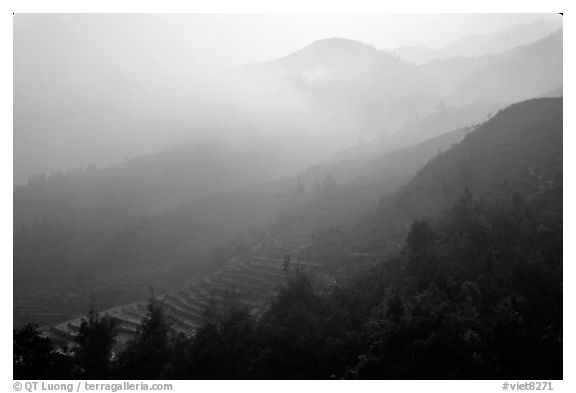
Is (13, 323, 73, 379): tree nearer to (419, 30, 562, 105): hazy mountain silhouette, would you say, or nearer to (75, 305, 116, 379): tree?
(75, 305, 116, 379): tree

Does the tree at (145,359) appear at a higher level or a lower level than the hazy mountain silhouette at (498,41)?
lower

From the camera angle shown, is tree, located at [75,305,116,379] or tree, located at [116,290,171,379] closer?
tree, located at [116,290,171,379]

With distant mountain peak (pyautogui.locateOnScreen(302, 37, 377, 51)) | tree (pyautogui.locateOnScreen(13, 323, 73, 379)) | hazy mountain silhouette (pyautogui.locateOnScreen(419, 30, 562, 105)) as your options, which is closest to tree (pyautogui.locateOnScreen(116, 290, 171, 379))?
tree (pyautogui.locateOnScreen(13, 323, 73, 379))

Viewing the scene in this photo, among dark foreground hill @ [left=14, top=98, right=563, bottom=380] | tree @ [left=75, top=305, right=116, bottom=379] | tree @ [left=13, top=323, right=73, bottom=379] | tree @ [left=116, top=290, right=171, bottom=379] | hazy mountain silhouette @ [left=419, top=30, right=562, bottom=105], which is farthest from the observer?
hazy mountain silhouette @ [left=419, top=30, right=562, bottom=105]

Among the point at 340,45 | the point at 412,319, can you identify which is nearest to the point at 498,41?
the point at 340,45

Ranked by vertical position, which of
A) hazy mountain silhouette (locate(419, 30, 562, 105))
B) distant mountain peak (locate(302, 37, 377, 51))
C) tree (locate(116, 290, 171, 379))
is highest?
distant mountain peak (locate(302, 37, 377, 51))

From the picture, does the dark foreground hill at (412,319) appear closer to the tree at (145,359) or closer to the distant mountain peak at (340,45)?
the tree at (145,359)

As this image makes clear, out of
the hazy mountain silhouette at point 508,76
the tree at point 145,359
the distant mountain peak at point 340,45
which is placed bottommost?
the tree at point 145,359

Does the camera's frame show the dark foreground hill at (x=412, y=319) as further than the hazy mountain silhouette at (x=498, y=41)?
No

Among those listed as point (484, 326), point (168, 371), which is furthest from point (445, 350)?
point (168, 371)

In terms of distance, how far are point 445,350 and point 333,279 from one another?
10.8 m

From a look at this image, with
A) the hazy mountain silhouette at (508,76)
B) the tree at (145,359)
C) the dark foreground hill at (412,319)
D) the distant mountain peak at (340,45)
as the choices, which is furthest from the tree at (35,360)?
the distant mountain peak at (340,45)

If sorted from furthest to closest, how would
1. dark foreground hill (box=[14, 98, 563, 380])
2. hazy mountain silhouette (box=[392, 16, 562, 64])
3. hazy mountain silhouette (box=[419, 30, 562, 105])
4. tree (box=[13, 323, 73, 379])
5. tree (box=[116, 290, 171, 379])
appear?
hazy mountain silhouette (box=[392, 16, 562, 64]) < hazy mountain silhouette (box=[419, 30, 562, 105]) < tree (box=[116, 290, 171, 379]) < tree (box=[13, 323, 73, 379]) < dark foreground hill (box=[14, 98, 563, 380])

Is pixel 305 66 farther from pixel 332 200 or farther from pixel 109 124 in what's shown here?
pixel 332 200
